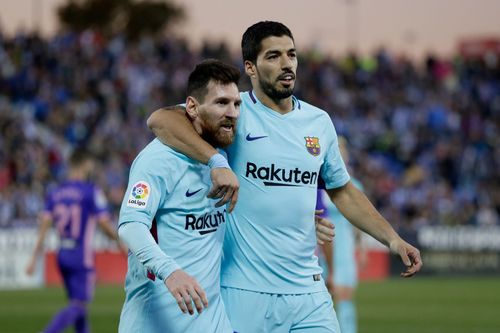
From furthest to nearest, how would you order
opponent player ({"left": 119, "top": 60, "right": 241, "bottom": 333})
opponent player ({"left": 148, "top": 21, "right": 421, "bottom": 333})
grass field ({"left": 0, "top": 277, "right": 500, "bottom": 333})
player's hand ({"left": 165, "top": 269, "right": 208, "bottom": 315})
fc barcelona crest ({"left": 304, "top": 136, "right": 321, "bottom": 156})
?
grass field ({"left": 0, "top": 277, "right": 500, "bottom": 333}), fc barcelona crest ({"left": 304, "top": 136, "right": 321, "bottom": 156}), opponent player ({"left": 148, "top": 21, "right": 421, "bottom": 333}), opponent player ({"left": 119, "top": 60, "right": 241, "bottom": 333}), player's hand ({"left": 165, "top": 269, "right": 208, "bottom": 315})

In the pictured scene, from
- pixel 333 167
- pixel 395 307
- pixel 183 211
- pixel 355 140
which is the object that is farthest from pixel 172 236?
pixel 355 140

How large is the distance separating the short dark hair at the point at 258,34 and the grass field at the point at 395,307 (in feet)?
29.2

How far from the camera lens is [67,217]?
12.9 metres

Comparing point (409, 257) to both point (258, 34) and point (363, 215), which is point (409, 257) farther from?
point (258, 34)

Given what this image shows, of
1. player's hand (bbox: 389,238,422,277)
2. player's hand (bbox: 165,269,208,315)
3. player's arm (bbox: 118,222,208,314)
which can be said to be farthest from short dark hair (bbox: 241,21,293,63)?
player's hand (bbox: 165,269,208,315)

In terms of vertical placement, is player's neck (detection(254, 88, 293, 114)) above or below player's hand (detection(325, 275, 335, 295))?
above

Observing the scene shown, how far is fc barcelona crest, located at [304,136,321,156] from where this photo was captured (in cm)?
618

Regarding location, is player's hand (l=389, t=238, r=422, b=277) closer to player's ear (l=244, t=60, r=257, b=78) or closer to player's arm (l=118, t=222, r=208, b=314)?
player's ear (l=244, t=60, r=257, b=78)

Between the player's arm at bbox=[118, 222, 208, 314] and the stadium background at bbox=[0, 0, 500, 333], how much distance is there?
1197 centimetres

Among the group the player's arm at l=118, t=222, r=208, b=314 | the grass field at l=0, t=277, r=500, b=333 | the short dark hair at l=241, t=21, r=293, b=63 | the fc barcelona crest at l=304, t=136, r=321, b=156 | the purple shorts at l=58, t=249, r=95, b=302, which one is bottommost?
the grass field at l=0, t=277, r=500, b=333

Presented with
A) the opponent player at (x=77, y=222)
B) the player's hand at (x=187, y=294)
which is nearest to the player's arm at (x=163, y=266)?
the player's hand at (x=187, y=294)

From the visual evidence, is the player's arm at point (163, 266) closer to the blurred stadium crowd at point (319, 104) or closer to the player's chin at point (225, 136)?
the player's chin at point (225, 136)

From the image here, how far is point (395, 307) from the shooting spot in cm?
1905

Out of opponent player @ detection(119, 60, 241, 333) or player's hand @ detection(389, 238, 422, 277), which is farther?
player's hand @ detection(389, 238, 422, 277)
